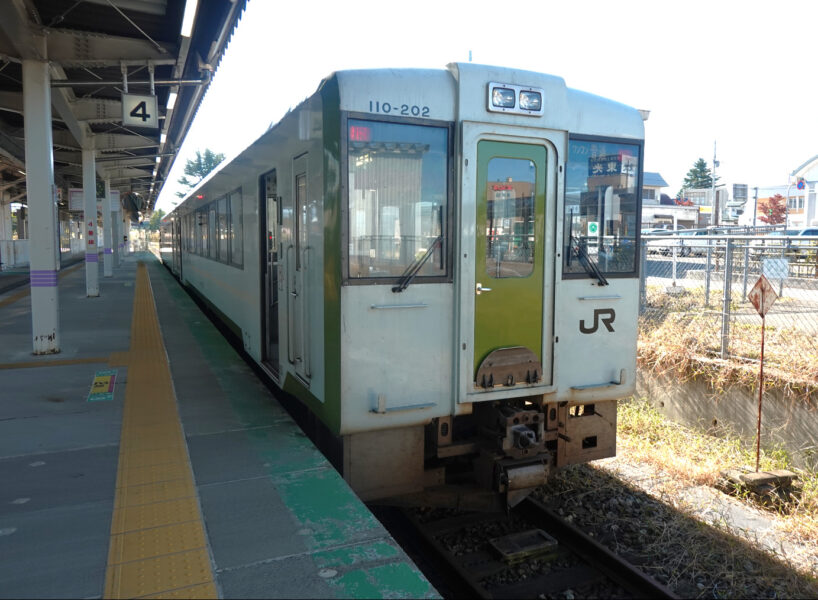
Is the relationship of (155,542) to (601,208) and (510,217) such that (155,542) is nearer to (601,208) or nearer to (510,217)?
(510,217)

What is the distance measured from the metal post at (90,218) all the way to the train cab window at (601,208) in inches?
568

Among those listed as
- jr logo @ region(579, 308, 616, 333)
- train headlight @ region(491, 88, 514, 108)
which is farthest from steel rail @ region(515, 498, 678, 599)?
train headlight @ region(491, 88, 514, 108)

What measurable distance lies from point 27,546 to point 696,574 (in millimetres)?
3981

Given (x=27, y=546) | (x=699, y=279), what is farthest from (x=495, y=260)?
(x=699, y=279)

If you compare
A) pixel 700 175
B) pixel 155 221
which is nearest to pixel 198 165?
pixel 155 221

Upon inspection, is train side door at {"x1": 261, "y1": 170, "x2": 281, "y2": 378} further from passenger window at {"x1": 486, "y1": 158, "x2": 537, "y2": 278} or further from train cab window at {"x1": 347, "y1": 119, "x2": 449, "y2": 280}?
passenger window at {"x1": 486, "y1": 158, "x2": 537, "y2": 278}

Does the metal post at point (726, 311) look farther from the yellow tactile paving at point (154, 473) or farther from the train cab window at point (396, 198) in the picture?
the yellow tactile paving at point (154, 473)

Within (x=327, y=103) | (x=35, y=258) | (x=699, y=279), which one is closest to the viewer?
(x=327, y=103)

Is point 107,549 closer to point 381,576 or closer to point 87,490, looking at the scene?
point 87,490

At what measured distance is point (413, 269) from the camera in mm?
3941

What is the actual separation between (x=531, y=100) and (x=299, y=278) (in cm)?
213

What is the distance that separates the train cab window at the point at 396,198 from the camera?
3783 mm

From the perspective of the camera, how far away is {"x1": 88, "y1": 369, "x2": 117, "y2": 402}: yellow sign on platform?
6277mm

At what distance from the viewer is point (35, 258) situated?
8.38m
